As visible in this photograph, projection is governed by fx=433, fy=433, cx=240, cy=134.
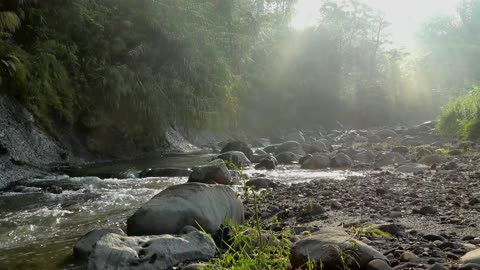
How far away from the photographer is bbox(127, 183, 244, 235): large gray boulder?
4.18 metres

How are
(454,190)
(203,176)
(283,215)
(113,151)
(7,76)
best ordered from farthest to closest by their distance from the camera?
(113,151) < (7,76) < (203,176) < (454,190) < (283,215)

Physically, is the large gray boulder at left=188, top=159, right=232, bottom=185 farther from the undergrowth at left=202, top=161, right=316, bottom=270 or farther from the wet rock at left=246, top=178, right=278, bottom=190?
the undergrowth at left=202, top=161, right=316, bottom=270

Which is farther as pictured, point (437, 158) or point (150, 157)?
point (150, 157)

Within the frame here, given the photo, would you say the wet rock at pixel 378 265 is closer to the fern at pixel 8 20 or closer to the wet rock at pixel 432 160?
the wet rock at pixel 432 160

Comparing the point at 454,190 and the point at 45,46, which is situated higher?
the point at 45,46

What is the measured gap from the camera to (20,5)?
1113cm

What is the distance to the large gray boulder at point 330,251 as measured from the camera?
8.49 feet

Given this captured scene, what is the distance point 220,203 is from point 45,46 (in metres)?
8.70

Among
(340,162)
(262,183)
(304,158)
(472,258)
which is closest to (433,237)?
(472,258)

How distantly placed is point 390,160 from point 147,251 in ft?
27.0

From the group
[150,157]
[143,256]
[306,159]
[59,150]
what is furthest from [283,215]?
[150,157]

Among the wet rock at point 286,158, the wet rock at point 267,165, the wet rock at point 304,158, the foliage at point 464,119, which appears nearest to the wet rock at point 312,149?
the wet rock at point 286,158

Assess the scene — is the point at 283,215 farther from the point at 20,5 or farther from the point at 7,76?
the point at 20,5

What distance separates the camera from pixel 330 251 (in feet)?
8.55
